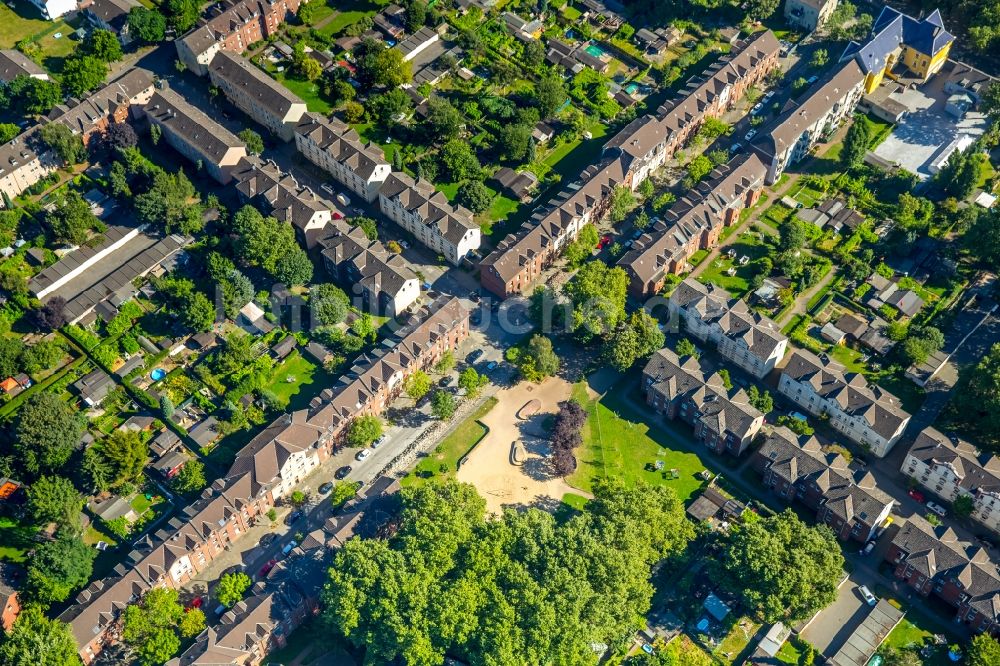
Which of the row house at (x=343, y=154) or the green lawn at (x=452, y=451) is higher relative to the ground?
the row house at (x=343, y=154)

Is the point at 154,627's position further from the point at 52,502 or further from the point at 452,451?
the point at 452,451

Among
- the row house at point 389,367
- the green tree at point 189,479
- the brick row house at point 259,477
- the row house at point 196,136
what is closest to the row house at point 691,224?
the row house at point 389,367

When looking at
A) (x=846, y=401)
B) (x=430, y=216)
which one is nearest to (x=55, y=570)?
(x=430, y=216)

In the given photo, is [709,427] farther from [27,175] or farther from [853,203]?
[27,175]

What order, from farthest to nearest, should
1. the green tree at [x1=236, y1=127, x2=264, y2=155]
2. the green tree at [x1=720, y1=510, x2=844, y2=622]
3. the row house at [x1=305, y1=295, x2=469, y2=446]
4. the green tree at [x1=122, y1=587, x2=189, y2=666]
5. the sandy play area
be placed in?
the green tree at [x1=236, y1=127, x2=264, y2=155] → the row house at [x1=305, y1=295, x2=469, y2=446] → the sandy play area → the green tree at [x1=720, y1=510, x2=844, y2=622] → the green tree at [x1=122, y1=587, x2=189, y2=666]

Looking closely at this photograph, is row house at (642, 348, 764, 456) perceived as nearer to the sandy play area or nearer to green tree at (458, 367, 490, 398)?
the sandy play area

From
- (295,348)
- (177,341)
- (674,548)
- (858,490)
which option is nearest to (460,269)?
(295,348)

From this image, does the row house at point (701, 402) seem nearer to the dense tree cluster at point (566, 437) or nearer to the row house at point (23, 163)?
the dense tree cluster at point (566, 437)

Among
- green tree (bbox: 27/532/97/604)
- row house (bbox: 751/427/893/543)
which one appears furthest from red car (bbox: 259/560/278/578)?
row house (bbox: 751/427/893/543)
